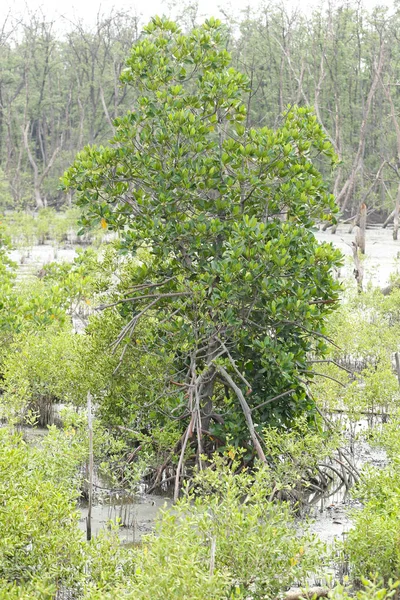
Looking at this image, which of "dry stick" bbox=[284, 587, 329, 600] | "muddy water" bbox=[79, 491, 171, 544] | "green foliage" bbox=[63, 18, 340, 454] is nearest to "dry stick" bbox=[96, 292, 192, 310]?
"green foliage" bbox=[63, 18, 340, 454]

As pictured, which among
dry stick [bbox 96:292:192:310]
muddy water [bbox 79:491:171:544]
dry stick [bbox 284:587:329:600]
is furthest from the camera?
dry stick [bbox 96:292:192:310]

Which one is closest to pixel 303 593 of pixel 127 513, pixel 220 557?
pixel 220 557

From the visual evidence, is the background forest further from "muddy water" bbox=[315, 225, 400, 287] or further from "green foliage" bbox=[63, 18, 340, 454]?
"muddy water" bbox=[315, 225, 400, 287]

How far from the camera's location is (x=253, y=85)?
33969 mm

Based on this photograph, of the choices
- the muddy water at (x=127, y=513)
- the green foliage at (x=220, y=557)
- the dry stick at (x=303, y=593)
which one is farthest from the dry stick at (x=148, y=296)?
the dry stick at (x=303, y=593)

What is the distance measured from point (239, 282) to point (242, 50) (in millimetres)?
29514

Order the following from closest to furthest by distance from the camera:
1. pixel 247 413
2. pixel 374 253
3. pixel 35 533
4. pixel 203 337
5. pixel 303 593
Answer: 1. pixel 35 533
2. pixel 303 593
3. pixel 247 413
4. pixel 203 337
5. pixel 374 253

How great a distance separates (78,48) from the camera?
36.2 m

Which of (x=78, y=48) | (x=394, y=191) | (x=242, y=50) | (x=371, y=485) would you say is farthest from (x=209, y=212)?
(x=78, y=48)

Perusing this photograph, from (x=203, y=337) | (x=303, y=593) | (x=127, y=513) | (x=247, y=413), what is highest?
(x=203, y=337)

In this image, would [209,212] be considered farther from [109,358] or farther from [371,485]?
[371,485]

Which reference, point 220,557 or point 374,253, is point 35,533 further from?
point 374,253

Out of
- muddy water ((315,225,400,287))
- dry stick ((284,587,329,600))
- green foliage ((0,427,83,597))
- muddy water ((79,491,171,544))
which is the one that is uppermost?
muddy water ((315,225,400,287))

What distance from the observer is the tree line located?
2873 centimetres
